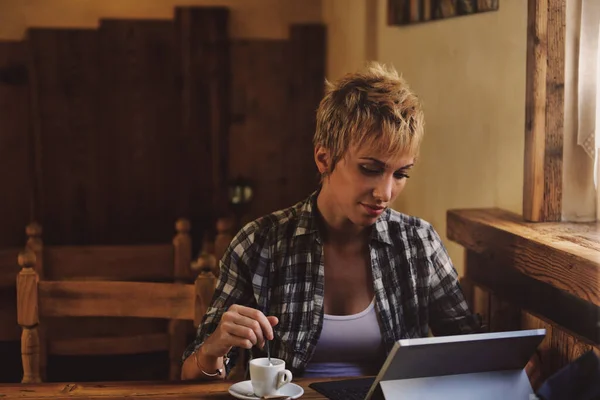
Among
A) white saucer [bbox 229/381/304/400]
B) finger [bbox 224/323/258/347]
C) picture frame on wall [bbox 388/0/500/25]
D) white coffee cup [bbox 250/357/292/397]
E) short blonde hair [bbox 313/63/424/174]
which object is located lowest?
white saucer [bbox 229/381/304/400]

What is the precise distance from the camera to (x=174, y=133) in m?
3.97

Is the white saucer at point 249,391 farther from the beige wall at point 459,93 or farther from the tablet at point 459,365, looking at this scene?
the beige wall at point 459,93

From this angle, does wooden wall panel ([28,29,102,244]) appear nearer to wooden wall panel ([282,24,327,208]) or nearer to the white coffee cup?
wooden wall panel ([282,24,327,208])

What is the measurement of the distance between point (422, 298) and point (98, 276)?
102cm

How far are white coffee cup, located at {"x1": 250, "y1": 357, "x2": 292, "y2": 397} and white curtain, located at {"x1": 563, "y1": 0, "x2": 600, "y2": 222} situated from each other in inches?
30.0

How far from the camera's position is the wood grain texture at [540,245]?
144 centimetres

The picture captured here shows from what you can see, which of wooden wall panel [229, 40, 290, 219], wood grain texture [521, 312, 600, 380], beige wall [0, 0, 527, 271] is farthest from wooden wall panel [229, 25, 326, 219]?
wood grain texture [521, 312, 600, 380]

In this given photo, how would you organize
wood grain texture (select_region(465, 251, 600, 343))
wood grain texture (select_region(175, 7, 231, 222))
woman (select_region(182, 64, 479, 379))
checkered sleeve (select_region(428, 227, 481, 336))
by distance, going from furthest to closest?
wood grain texture (select_region(175, 7, 231, 222)) → checkered sleeve (select_region(428, 227, 481, 336)) → woman (select_region(182, 64, 479, 379)) → wood grain texture (select_region(465, 251, 600, 343))

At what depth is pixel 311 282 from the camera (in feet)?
5.91

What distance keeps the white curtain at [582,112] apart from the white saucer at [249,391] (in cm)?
73

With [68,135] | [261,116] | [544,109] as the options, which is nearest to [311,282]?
[544,109]

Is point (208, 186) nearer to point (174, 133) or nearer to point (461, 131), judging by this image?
point (174, 133)

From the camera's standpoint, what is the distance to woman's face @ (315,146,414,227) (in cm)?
167

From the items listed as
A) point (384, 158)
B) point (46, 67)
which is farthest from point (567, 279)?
point (46, 67)
